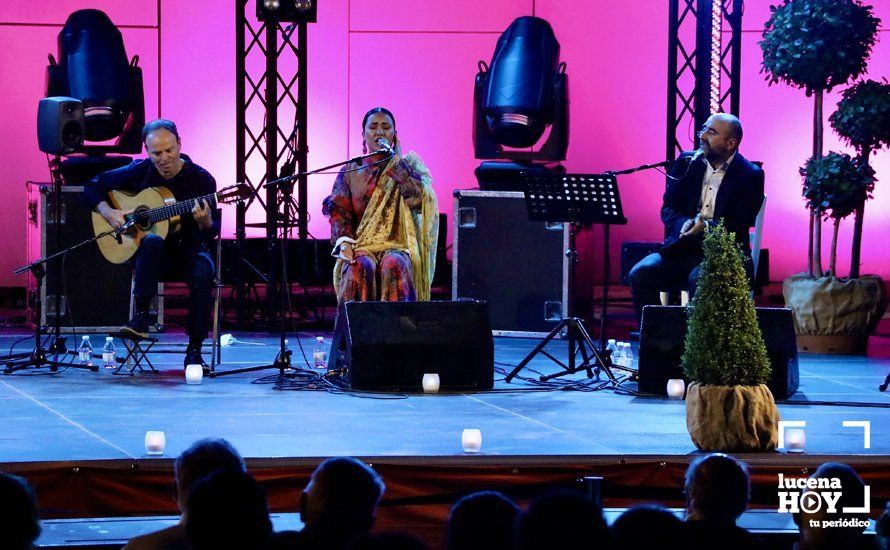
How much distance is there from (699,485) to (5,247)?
880 cm

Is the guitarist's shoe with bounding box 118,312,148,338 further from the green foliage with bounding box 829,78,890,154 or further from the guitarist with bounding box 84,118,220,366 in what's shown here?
the green foliage with bounding box 829,78,890,154

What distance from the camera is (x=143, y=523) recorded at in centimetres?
471

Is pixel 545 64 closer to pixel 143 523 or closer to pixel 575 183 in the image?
pixel 575 183

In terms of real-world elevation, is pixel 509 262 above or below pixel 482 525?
above

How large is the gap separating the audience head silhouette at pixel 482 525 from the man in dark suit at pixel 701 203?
4.71m

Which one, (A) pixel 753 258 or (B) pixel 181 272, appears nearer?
(B) pixel 181 272

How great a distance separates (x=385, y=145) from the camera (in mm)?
6965

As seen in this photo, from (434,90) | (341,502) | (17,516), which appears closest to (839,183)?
(434,90)

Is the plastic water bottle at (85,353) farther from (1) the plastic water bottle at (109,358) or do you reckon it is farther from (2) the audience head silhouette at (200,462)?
(2) the audience head silhouette at (200,462)

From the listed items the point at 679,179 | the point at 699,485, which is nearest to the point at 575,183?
the point at 679,179

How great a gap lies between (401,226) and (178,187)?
1.25 meters

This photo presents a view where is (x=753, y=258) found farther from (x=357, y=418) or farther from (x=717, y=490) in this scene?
(x=717, y=490)

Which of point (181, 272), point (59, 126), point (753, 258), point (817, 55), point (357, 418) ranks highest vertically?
point (817, 55)

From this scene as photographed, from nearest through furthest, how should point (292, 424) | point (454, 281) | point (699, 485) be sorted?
point (699, 485), point (292, 424), point (454, 281)
